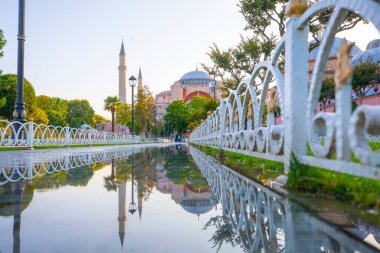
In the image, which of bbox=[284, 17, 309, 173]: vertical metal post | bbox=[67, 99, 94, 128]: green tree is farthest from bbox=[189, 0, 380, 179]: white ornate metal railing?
bbox=[67, 99, 94, 128]: green tree

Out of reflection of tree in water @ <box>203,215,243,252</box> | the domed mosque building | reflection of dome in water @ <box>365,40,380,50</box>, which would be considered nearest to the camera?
reflection of tree in water @ <box>203,215,243,252</box>

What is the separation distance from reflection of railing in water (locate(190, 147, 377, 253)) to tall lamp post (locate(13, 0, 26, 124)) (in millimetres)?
12710

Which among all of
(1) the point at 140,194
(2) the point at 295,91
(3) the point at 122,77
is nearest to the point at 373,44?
(2) the point at 295,91

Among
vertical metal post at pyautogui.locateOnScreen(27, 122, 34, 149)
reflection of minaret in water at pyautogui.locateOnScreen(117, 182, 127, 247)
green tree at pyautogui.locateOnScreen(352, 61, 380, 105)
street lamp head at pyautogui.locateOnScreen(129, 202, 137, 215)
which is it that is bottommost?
street lamp head at pyautogui.locateOnScreen(129, 202, 137, 215)

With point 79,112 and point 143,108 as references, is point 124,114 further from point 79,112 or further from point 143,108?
point 79,112

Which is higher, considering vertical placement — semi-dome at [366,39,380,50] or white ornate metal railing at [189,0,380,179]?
semi-dome at [366,39,380,50]

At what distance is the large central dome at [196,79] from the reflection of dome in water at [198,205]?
104231 mm

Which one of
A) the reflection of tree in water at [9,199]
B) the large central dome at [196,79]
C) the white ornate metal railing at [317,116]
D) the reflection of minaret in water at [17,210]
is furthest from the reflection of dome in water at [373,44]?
the large central dome at [196,79]

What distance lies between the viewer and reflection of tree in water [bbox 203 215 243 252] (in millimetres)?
1630

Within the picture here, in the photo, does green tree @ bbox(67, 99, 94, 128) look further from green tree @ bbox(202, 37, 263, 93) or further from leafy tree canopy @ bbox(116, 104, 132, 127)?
green tree @ bbox(202, 37, 263, 93)

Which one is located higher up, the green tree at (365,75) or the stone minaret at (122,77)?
the stone minaret at (122,77)

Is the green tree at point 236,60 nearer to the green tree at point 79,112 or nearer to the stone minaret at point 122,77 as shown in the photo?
the green tree at point 79,112

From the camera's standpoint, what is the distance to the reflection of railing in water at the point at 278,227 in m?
1.48

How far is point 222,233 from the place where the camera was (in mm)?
1803
